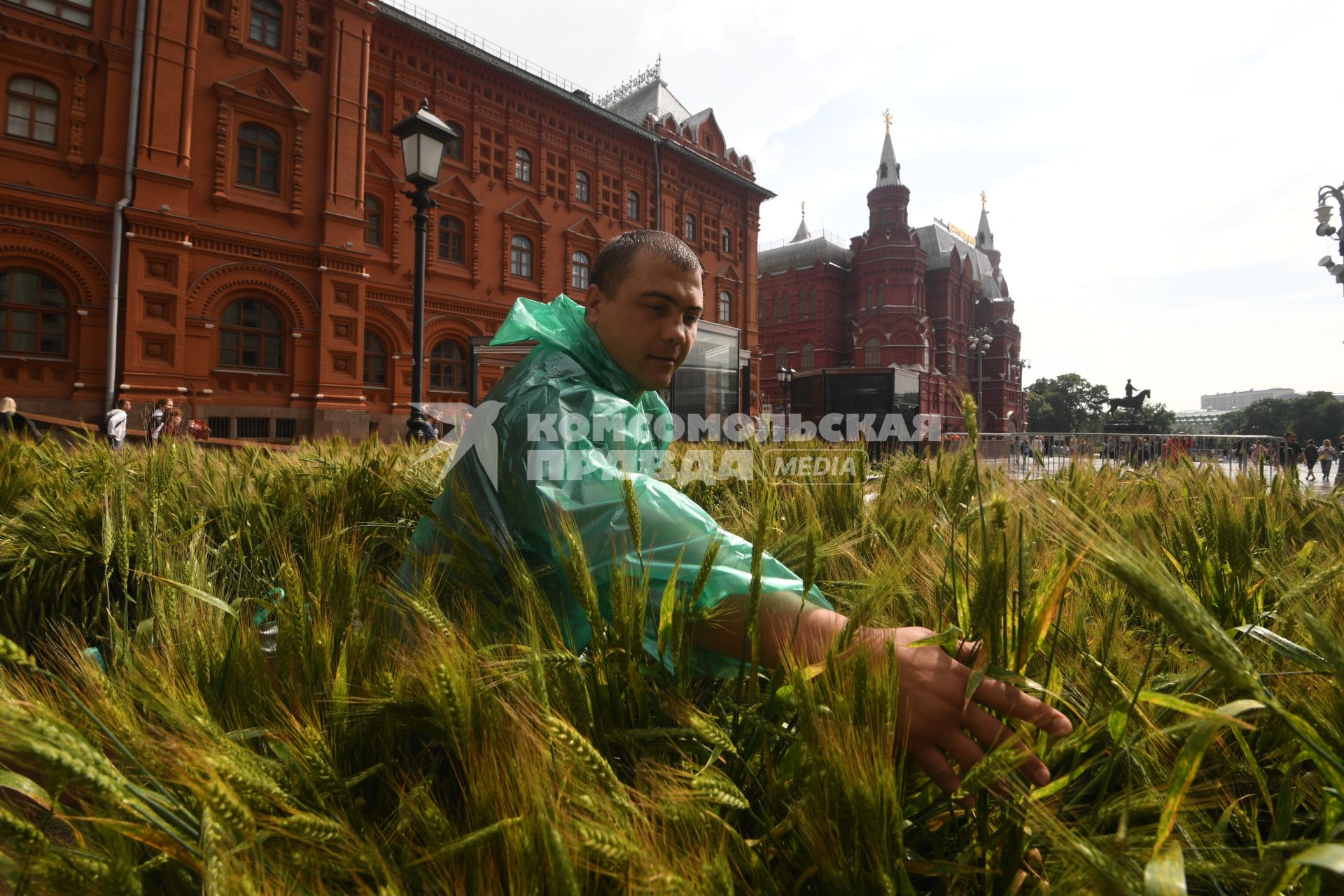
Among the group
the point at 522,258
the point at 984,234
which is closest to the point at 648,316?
the point at 522,258

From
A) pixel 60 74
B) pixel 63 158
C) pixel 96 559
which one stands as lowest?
pixel 96 559

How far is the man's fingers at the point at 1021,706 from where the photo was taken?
634 mm

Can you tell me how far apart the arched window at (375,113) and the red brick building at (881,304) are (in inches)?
1129

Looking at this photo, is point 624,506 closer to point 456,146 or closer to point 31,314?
point 31,314

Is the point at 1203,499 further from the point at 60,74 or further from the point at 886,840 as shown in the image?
the point at 60,74

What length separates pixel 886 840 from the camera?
554 mm

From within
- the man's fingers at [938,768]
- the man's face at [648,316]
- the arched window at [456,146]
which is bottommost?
the man's fingers at [938,768]

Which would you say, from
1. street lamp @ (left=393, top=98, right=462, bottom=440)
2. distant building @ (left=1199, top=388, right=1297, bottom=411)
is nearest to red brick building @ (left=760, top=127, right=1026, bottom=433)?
street lamp @ (left=393, top=98, right=462, bottom=440)

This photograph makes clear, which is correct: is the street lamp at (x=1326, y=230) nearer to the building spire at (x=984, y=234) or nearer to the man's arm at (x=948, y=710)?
the man's arm at (x=948, y=710)

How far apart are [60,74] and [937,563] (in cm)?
2125

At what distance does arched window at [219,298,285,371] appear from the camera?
53.4 ft

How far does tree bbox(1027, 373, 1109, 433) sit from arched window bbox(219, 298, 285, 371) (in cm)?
7490

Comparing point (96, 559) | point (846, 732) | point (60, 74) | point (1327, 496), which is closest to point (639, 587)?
point (846, 732)

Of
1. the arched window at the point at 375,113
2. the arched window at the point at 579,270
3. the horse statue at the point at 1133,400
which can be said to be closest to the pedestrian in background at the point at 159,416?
the arched window at the point at 375,113
